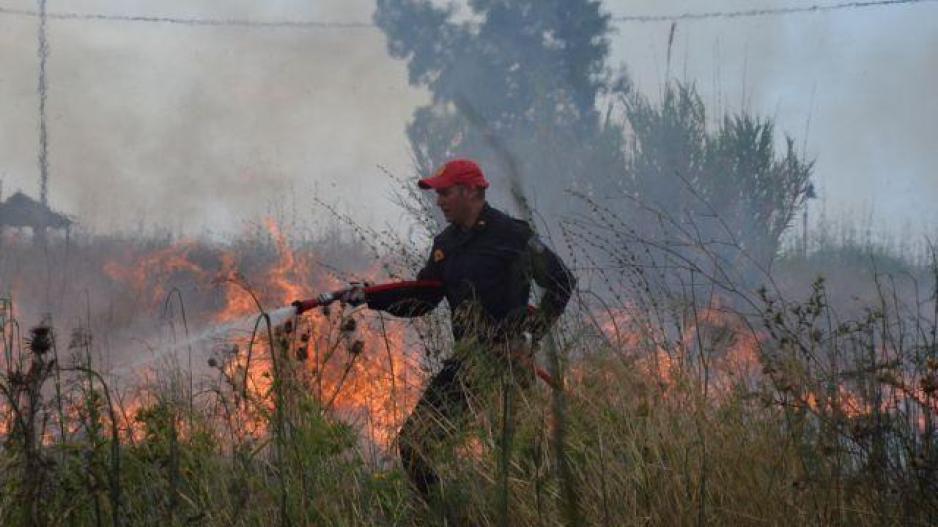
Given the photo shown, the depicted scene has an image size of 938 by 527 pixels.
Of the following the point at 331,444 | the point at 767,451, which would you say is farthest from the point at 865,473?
the point at 331,444

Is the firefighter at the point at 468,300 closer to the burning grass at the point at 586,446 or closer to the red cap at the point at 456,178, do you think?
the red cap at the point at 456,178

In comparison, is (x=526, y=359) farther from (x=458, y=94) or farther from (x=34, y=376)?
(x=458, y=94)

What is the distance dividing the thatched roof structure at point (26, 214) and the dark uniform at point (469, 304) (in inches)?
756

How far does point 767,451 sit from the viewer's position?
10.3ft

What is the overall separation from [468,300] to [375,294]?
0.42m

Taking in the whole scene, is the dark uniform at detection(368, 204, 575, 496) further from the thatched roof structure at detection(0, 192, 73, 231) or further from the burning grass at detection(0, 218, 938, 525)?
the thatched roof structure at detection(0, 192, 73, 231)

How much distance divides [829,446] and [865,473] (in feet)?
0.44

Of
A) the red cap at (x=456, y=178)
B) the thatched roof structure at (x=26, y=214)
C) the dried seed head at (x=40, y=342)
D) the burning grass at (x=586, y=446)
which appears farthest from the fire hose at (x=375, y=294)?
the thatched roof structure at (x=26, y=214)

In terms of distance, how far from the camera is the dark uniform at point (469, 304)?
3723 mm

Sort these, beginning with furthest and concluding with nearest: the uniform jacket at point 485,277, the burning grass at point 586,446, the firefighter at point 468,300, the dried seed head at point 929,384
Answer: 1. the uniform jacket at point 485,277
2. the firefighter at point 468,300
3. the burning grass at point 586,446
4. the dried seed head at point 929,384

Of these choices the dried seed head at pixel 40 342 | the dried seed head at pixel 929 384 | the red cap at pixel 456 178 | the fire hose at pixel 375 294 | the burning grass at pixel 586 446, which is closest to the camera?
the dried seed head at pixel 40 342

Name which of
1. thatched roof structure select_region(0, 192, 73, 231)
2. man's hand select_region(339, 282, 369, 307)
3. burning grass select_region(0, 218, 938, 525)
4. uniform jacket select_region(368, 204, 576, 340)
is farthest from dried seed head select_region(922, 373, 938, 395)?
thatched roof structure select_region(0, 192, 73, 231)

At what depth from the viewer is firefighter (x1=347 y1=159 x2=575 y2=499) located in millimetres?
3717

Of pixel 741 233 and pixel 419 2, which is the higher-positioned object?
pixel 419 2
